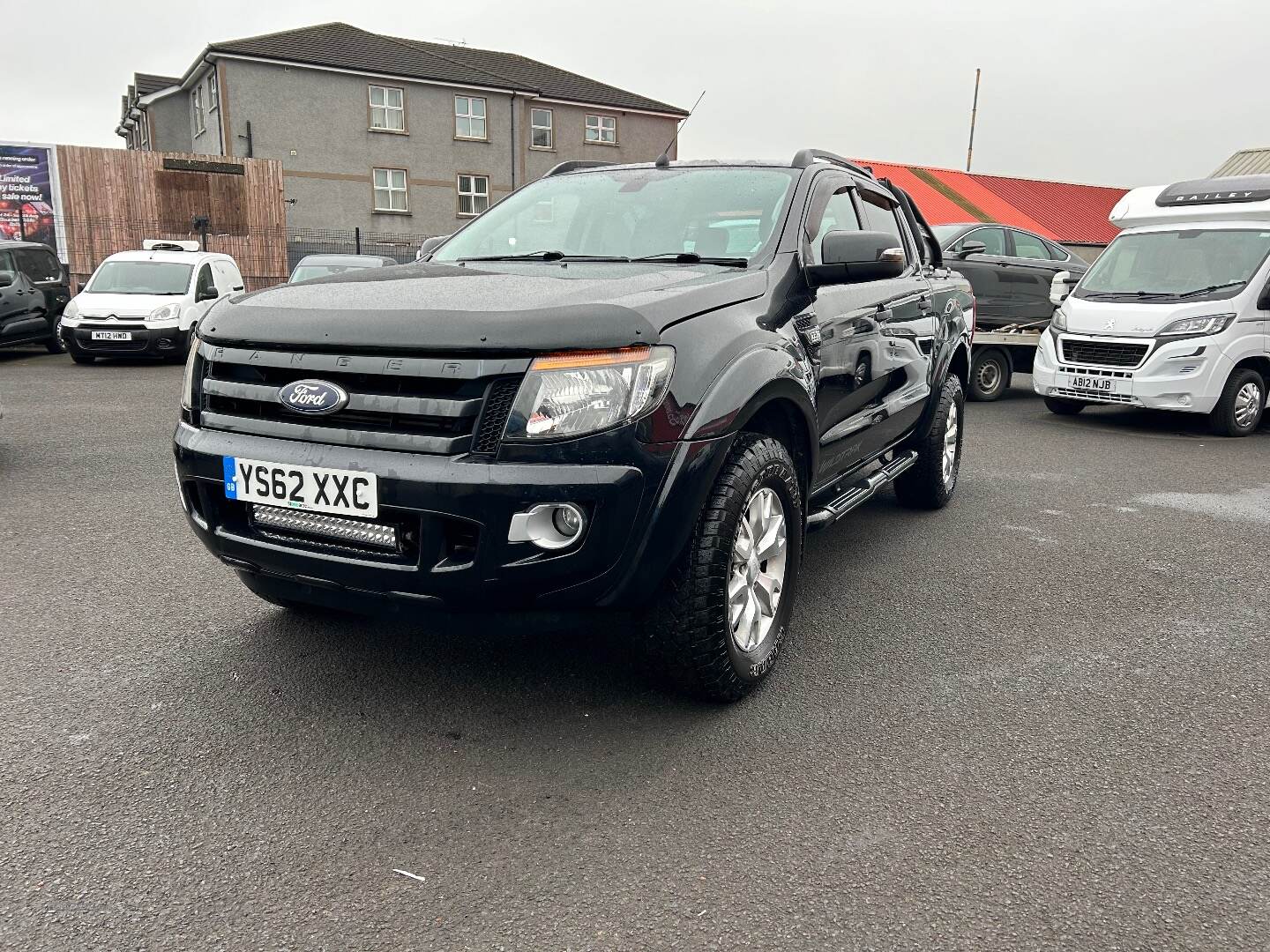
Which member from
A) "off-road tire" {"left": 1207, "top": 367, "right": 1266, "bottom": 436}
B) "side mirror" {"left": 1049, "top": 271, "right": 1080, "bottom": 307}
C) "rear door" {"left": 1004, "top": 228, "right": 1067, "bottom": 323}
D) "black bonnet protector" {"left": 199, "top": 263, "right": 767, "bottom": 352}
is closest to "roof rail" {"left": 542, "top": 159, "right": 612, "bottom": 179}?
"black bonnet protector" {"left": 199, "top": 263, "right": 767, "bottom": 352}

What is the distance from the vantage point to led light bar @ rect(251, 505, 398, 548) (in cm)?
279

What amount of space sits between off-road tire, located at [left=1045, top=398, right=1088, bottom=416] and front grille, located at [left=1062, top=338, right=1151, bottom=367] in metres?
0.86

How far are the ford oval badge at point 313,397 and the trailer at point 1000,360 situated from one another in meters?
9.67

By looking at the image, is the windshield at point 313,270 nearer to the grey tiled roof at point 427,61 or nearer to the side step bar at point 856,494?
the side step bar at point 856,494

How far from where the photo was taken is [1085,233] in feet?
108

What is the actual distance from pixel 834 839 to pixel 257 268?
2788cm

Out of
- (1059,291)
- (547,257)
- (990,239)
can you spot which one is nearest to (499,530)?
(547,257)

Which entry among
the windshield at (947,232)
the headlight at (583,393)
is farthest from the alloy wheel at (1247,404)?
the headlight at (583,393)

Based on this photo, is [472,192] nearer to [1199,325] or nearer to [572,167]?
[1199,325]

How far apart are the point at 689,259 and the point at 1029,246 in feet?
35.6

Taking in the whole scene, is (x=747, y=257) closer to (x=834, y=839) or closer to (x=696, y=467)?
(x=696, y=467)

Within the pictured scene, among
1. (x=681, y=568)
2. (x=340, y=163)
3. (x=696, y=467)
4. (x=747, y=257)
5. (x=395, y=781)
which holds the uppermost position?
(x=340, y=163)

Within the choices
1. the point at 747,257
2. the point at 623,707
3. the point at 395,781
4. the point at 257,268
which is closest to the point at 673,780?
the point at 623,707

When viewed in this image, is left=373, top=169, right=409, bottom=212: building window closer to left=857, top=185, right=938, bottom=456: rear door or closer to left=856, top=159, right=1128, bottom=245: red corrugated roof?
left=856, top=159, right=1128, bottom=245: red corrugated roof
